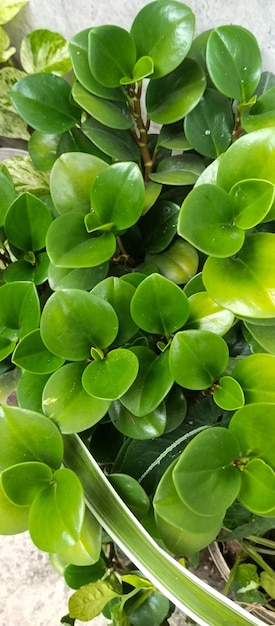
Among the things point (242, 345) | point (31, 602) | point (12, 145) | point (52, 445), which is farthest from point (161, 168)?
point (31, 602)

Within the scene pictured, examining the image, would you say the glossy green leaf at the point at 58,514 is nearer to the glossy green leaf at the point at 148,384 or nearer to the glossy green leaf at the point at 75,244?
the glossy green leaf at the point at 148,384

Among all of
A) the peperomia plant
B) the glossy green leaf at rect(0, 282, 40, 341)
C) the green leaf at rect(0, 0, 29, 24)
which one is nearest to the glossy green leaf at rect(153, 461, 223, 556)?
the peperomia plant

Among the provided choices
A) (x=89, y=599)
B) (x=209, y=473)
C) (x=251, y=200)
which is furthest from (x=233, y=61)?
(x=89, y=599)

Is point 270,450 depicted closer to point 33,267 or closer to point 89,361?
point 89,361

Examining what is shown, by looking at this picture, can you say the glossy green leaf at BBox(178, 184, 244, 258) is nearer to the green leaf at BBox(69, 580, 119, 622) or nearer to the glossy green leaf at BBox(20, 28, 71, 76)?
the green leaf at BBox(69, 580, 119, 622)

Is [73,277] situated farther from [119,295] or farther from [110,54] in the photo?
[110,54]
